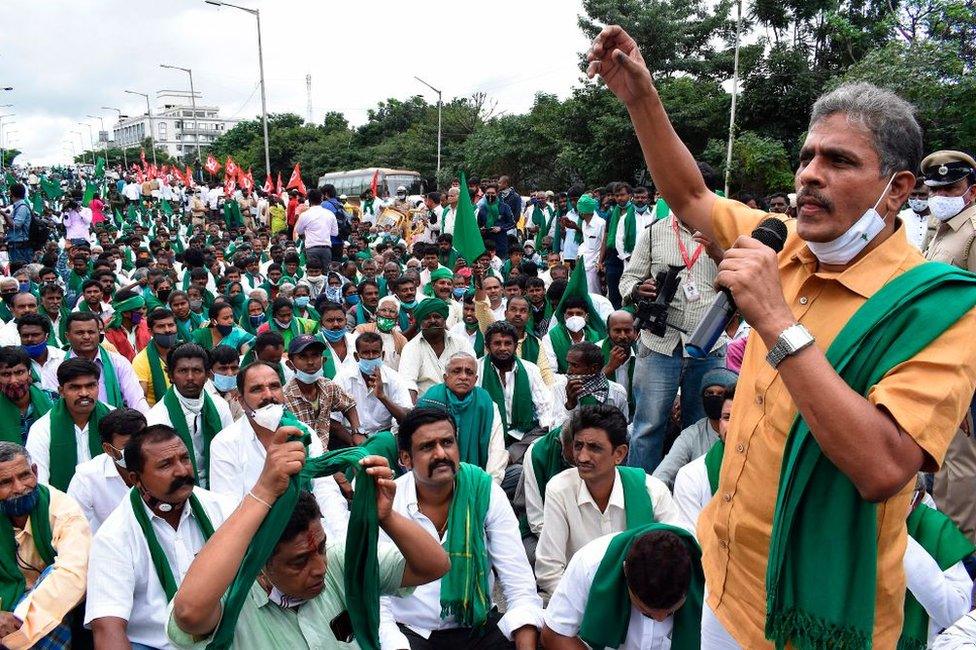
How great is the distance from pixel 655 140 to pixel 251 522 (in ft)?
4.25

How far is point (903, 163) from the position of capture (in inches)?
56.5

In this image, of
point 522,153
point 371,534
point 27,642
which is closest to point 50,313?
point 27,642

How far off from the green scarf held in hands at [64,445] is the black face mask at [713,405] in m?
3.18

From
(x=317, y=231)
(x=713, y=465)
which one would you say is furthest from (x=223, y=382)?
(x=317, y=231)

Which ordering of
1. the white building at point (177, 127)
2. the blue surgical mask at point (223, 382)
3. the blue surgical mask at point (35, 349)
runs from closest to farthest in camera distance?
the blue surgical mask at point (223, 382)
the blue surgical mask at point (35, 349)
the white building at point (177, 127)

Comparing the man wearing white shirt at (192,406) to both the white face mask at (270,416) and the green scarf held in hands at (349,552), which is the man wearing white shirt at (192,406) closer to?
the white face mask at (270,416)

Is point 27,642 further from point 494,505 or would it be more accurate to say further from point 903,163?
point 903,163

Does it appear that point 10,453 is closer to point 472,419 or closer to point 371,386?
point 472,419

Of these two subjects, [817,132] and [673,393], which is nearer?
[817,132]

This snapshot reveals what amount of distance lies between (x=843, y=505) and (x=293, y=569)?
1585mm

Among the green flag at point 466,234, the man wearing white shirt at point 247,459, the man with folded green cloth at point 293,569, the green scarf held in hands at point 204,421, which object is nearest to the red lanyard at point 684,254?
the man wearing white shirt at point 247,459

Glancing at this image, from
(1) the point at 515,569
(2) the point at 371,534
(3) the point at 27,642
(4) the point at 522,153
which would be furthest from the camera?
(4) the point at 522,153

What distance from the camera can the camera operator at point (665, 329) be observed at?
174 inches

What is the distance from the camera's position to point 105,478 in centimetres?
392
